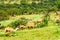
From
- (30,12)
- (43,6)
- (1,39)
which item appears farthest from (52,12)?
(1,39)

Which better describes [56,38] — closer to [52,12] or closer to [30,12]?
[52,12]

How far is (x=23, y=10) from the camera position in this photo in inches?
2082

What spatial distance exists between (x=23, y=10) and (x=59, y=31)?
26801 mm

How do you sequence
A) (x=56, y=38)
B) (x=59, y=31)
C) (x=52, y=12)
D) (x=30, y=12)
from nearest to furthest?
1. (x=56, y=38)
2. (x=59, y=31)
3. (x=52, y=12)
4. (x=30, y=12)

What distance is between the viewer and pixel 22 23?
109 feet

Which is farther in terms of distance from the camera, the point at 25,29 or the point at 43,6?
the point at 43,6

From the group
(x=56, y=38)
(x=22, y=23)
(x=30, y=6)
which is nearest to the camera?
(x=56, y=38)

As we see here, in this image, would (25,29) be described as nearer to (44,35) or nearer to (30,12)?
(44,35)

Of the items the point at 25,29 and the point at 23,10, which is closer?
the point at 25,29

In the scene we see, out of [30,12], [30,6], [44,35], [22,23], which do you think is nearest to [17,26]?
[22,23]

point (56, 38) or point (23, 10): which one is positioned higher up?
point (56, 38)

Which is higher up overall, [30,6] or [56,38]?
[56,38]

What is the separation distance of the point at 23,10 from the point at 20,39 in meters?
28.9

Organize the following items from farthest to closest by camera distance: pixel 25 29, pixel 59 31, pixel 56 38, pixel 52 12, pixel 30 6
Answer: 1. pixel 30 6
2. pixel 52 12
3. pixel 25 29
4. pixel 59 31
5. pixel 56 38
